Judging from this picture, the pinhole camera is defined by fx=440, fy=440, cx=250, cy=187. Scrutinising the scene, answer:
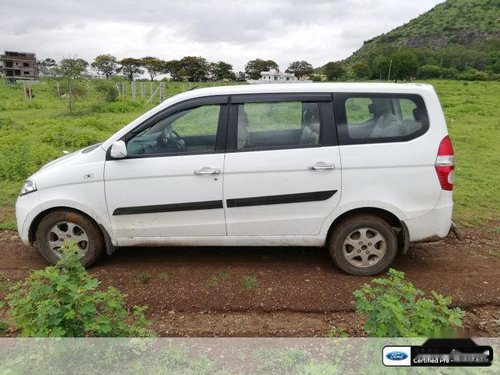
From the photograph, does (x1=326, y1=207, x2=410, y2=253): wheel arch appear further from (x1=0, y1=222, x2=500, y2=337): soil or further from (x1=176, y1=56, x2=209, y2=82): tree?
(x1=176, y1=56, x2=209, y2=82): tree

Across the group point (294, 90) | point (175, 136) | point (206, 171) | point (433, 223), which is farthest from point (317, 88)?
point (433, 223)

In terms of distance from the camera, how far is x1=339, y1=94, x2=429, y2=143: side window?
4.08 meters

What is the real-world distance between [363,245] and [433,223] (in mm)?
682

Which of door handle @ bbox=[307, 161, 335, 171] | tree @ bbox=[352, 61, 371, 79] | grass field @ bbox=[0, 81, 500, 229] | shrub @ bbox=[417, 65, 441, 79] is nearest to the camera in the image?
door handle @ bbox=[307, 161, 335, 171]

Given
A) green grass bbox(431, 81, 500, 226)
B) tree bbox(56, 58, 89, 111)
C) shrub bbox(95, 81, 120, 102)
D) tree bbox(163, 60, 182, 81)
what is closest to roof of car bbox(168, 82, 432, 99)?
green grass bbox(431, 81, 500, 226)

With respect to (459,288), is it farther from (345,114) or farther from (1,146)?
(1,146)

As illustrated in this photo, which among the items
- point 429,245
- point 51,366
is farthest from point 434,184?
point 51,366

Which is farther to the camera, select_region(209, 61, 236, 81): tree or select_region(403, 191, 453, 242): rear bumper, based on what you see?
select_region(209, 61, 236, 81): tree

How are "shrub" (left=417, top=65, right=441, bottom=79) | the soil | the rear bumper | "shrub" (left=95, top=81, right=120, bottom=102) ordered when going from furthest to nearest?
"shrub" (left=417, top=65, right=441, bottom=79) < "shrub" (left=95, top=81, right=120, bottom=102) < the rear bumper < the soil

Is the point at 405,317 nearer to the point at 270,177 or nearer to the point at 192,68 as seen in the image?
the point at 270,177

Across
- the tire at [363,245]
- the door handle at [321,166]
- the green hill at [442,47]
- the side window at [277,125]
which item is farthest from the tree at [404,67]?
the door handle at [321,166]

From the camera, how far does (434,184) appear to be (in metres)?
4.02

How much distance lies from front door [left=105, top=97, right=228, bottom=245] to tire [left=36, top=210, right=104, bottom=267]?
24cm

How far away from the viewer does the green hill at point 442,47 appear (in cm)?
4760
